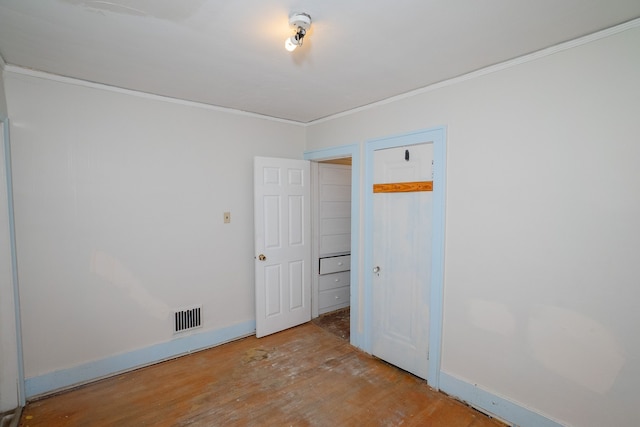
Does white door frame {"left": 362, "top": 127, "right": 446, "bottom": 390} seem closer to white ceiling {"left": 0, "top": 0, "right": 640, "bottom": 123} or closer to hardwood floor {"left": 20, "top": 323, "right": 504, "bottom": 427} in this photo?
hardwood floor {"left": 20, "top": 323, "right": 504, "bottom": 427}

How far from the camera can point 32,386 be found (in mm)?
2279

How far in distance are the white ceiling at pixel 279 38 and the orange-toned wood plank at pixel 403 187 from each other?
834mm

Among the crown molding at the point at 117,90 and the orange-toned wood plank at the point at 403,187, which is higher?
the crown molding at the point at 117,90

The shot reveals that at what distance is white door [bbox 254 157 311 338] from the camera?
3.28m

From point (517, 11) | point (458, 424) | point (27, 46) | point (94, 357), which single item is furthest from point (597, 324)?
point (27, 46)

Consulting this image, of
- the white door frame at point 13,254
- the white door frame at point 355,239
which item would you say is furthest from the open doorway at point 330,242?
the white door frame at point 13,254

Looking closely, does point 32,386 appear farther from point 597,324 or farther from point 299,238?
point 597,324

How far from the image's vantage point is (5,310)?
2.08 metres

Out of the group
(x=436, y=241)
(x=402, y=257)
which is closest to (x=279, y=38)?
(x=436, y=241)

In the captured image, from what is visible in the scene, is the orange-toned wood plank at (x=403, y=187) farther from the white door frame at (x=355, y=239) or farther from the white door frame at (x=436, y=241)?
the white door frame at (x=355, y=239)

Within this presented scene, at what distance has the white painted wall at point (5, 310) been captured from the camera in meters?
2.05

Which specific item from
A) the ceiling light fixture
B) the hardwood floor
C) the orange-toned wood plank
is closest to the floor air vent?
the hardwood floor

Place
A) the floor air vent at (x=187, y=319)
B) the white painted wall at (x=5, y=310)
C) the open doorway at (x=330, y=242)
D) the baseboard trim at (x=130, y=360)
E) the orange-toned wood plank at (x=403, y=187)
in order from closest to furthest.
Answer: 1. the white painted wall at (x=5, y=310)
2. the baseboard trim at (x=130, y=360)
3. the orange-toned wood plank at (x=403, y=187)
4. the floor air vent at (x=187, y=319)
5. the open doorway at (x=330, y=242)

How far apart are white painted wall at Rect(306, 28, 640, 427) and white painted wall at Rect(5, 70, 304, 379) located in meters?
2.23
